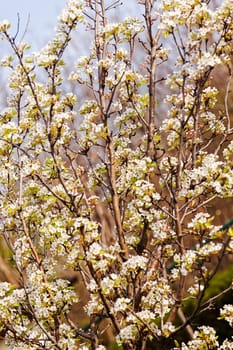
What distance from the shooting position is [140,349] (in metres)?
2.79

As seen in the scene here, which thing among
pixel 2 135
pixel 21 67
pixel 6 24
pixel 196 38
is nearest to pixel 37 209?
pixel 2 135

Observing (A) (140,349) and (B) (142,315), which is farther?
(A) (140,349)

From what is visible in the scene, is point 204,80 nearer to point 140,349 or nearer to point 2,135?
point 2,135

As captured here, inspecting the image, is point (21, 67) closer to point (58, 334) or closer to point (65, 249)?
point (65, 249)

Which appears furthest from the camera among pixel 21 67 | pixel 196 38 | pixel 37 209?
pixel 37 209

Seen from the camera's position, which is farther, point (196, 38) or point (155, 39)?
point (155, 39)

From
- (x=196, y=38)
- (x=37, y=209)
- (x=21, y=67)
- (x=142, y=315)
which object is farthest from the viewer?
(x=37, y=209)

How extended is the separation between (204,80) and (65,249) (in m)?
1.06

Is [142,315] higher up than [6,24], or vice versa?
[6,24]

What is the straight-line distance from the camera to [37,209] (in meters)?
3.11

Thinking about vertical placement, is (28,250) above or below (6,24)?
below

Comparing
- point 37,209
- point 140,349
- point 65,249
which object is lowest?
point 140,349

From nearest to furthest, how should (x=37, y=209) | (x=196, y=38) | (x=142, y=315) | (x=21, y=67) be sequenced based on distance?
(x=142, y=315) < (x=196, y=38) < (x=21, y=67) < (x=37, y=209)

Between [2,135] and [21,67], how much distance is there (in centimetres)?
37
